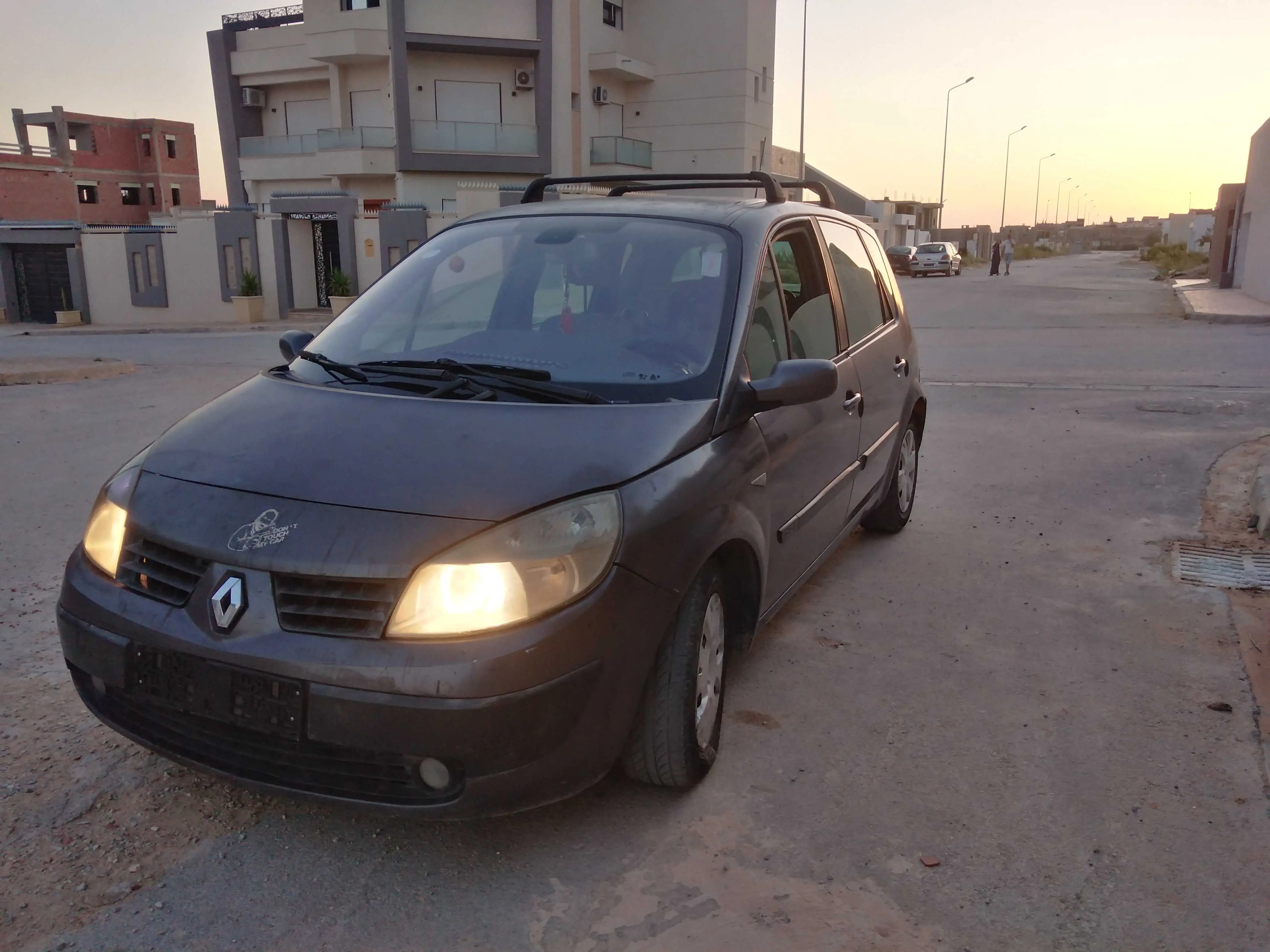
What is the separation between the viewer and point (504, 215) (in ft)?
13.8

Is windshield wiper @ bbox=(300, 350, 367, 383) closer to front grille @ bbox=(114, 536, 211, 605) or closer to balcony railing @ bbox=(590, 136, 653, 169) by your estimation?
front grille @ bbox=(114, 536, 211, 605)

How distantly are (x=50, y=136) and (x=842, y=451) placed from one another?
6681 centimetres

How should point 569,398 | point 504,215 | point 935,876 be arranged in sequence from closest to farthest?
point 935,876, point 569,398, point 504,215

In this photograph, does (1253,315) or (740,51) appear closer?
(1253,315)

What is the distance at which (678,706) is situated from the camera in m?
2.93

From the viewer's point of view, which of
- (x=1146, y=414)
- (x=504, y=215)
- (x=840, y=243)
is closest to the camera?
(x=504, y=215)

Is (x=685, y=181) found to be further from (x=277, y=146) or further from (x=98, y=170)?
(x=98, y=170)

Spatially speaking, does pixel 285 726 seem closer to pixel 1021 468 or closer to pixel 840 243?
pixel 840 243

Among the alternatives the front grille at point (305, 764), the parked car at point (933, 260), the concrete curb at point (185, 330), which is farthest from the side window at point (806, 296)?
the parked car at point (933, 260)

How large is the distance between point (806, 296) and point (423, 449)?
1986 millimetres

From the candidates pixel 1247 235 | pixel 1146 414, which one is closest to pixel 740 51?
pixel 1247 235

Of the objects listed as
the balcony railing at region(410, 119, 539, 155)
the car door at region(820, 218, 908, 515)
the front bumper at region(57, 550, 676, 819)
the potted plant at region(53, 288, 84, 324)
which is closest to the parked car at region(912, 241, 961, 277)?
the balcony railing at region(410, 119, 539, 155)

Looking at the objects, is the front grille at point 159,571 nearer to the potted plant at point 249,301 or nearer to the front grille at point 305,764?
the front grille at point 305,764

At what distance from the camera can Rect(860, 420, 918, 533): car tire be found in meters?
5.57
